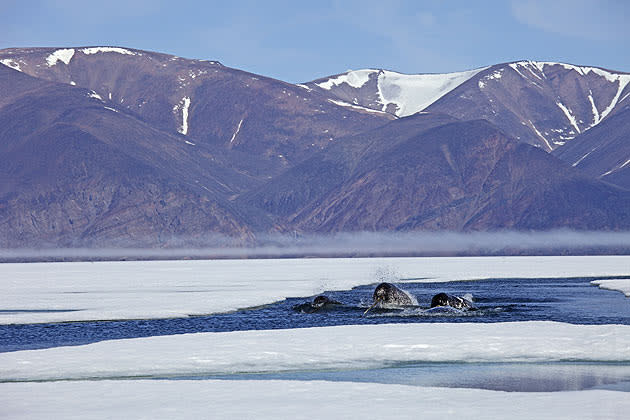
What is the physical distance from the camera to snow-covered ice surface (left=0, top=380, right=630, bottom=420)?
18.9 m

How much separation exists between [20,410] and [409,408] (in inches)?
335

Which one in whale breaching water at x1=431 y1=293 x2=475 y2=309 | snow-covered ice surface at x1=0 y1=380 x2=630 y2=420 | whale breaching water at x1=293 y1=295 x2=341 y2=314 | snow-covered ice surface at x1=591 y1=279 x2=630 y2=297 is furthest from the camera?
snow-covered ice surface at x1=591 y1=279 x2=630 y2=297

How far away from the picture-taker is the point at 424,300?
56.6 meters

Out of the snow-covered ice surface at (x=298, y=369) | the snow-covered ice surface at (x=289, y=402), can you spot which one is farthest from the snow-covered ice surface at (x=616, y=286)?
the snow-covered ice surface at (x=289, y=402)

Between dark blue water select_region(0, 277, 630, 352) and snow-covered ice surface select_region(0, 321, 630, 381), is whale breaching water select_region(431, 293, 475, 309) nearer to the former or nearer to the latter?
dark blue water select_region(0, 277, 630, 352)

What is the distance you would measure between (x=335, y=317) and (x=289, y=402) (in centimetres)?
2424

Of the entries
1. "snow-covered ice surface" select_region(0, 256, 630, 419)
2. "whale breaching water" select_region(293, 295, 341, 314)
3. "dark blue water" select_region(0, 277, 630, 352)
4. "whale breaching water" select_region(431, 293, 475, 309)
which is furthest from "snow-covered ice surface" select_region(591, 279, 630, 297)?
"snow-covered ice surface" select_region(0, 256, 630, 419)

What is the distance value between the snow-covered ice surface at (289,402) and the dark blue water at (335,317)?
11.3m

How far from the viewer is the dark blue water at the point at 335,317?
120 ft

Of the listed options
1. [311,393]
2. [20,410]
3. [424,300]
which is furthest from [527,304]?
[20,410]

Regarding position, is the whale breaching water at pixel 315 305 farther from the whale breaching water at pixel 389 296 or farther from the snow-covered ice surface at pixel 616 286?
the snow-covered ice surface at pixel 616 286

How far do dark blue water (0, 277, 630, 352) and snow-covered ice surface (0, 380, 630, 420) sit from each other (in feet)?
37.0

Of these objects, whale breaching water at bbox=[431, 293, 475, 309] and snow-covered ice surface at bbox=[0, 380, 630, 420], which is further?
whale breaching water at bbox=[431, 293, 475, 309]

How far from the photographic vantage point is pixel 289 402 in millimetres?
20359
